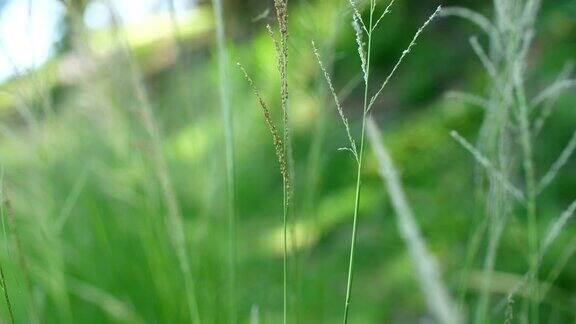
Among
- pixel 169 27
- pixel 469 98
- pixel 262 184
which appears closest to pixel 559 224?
pixel 469 98

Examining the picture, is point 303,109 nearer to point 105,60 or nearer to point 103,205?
point 103,205

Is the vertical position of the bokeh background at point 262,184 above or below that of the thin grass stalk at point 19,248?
above

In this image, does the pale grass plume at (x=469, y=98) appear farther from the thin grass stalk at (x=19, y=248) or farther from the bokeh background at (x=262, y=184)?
the thin grass stalk at (x=19, y=248)

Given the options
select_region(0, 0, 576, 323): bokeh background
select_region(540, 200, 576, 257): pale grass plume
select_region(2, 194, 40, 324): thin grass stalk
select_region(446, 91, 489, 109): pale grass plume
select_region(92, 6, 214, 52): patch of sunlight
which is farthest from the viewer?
select_region(92, 6, 214, 52): patch of sunlight

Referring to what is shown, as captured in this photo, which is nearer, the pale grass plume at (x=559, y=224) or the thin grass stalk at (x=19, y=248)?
the thin grass stalk at (x=19, y=248)

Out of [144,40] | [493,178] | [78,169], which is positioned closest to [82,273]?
[78,169]

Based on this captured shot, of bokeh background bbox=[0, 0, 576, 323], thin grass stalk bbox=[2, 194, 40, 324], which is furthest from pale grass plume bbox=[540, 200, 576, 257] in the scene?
thin grass stalk bbox=[2, 194, 40, 324]

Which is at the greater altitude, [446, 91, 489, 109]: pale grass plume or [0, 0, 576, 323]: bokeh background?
[0, 0, 576, 323]: bokeh background

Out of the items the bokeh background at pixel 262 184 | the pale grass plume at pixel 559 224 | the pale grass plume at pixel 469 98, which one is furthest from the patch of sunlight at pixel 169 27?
the pale grass plume at pixel 559 224

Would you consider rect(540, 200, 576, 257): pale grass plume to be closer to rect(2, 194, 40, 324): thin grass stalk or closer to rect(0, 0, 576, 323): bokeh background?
rect(0, 0, 576, 323): bokeh background

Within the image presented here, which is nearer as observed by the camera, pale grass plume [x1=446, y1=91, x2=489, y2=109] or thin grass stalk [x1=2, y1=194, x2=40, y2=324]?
thin grass stalk [x1=2, y1=194, x2=40, y2=324]
